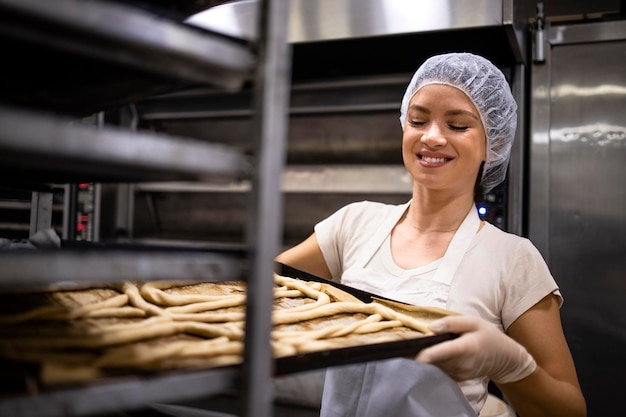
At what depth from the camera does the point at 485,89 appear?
1.67 meters

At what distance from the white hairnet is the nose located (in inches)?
6.2

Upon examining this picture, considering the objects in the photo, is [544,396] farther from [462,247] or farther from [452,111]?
[452,111]

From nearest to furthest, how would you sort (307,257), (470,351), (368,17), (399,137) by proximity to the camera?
(470,351) < (307,257) < (368,17) < (399,137)

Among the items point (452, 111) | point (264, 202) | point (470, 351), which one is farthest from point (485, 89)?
point (264, 202)

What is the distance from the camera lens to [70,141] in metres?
0.51

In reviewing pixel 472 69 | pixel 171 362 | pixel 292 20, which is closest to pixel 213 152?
pixel 171 362

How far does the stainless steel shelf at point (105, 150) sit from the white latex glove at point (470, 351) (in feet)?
1.76

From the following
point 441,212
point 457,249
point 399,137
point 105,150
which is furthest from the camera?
point 399,137

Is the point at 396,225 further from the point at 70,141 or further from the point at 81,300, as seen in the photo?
the point at 70,141

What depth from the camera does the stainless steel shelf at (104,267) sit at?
0.50 metres

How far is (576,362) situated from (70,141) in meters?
2.19

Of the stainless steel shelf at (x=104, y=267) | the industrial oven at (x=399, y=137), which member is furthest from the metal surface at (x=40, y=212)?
the stainless steel shelf at (x=104, y=267)

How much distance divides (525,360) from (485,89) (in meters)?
0.84

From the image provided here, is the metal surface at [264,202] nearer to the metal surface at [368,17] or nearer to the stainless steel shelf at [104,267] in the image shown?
the stainless steel shelf at [104,267]
